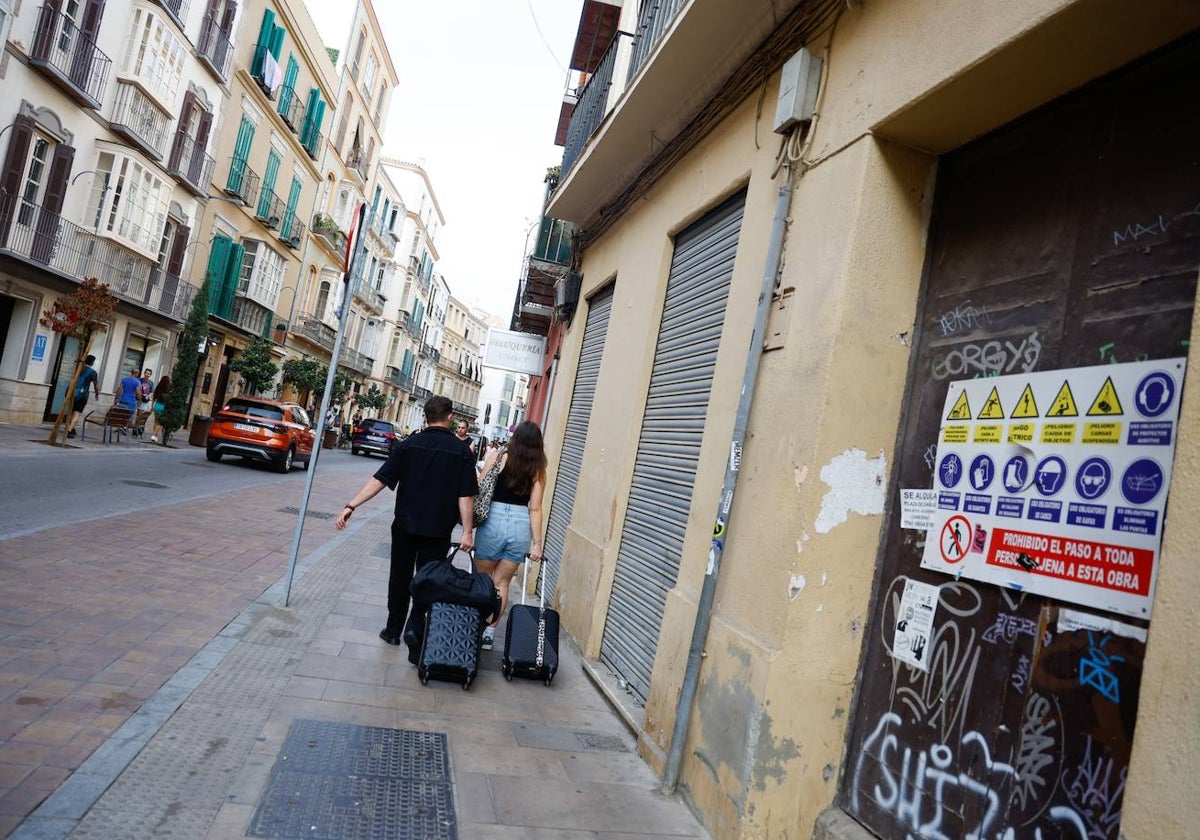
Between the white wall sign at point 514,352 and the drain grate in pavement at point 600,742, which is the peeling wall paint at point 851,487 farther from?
the white wall sign at point 514,352

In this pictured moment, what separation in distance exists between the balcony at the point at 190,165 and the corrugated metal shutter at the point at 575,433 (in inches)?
752

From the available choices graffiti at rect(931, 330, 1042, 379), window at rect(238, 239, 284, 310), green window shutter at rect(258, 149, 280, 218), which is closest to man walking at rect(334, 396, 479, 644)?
graffiti at rect(931, 330, 1042, 379)

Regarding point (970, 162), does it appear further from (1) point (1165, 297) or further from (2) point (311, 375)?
(2) point (311, 375)

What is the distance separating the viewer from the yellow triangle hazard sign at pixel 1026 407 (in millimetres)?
3015

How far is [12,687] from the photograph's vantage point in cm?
393

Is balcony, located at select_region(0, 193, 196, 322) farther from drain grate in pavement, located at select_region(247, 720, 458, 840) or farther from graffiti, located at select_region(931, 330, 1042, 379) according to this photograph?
graffiti, located at select_region(931, 330, 1042, 379)

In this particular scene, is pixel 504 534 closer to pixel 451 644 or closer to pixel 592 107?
pixel 451 644

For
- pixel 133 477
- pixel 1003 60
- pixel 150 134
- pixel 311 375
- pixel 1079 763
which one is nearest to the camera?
pixel 1079 763

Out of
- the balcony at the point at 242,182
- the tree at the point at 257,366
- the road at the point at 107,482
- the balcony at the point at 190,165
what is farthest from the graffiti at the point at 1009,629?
the balcony at the point at 242,182

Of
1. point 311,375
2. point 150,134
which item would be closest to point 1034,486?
point 150,134

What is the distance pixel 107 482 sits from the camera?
1173cm

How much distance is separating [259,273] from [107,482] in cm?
2171

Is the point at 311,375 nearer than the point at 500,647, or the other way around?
the point at 500,647

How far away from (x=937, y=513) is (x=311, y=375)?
31872 millimetres
